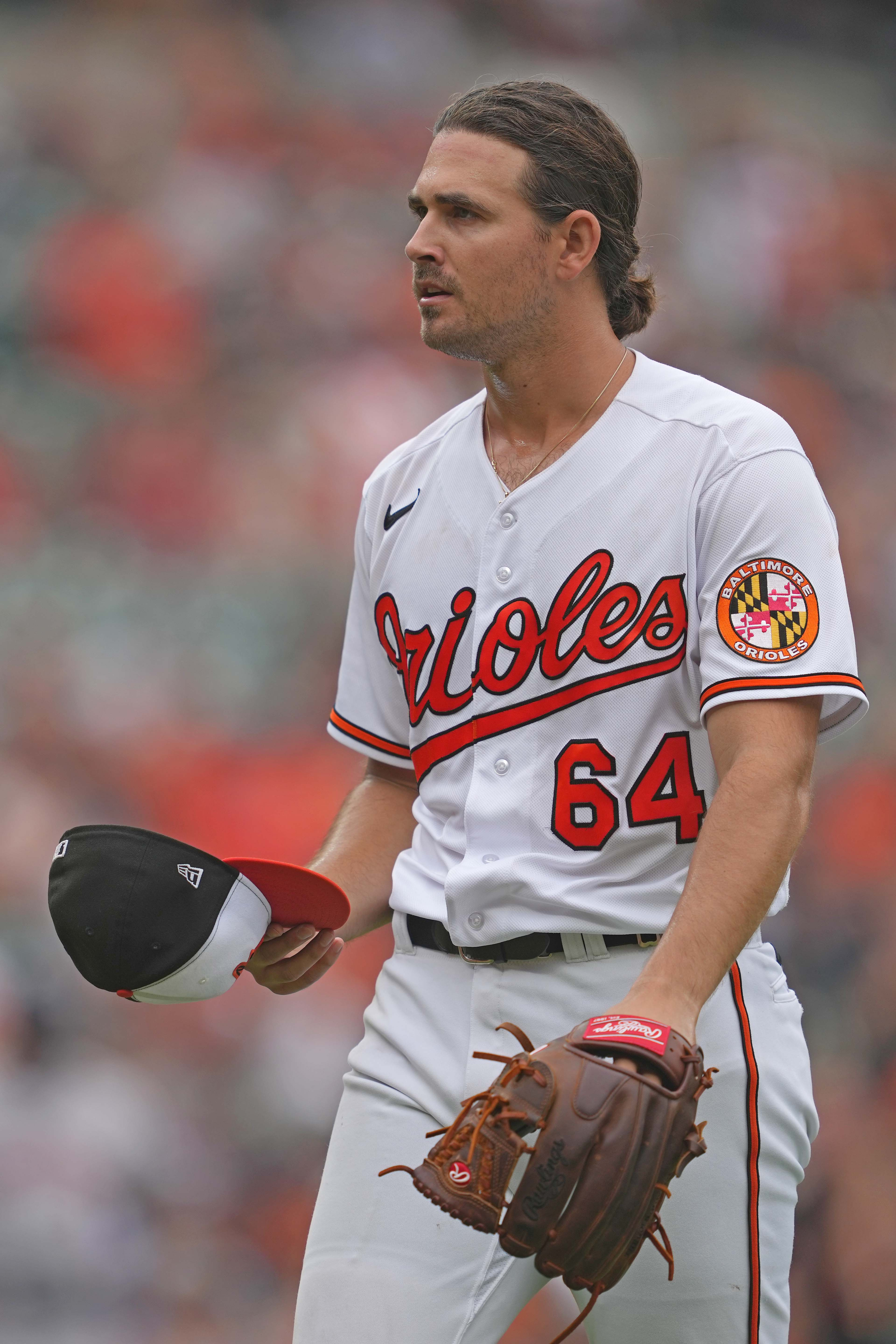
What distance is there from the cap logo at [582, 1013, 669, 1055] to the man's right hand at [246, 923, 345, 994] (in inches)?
22.1

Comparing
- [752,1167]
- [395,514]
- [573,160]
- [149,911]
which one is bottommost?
[752,1167]

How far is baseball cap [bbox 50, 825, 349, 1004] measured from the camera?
5.02 ft

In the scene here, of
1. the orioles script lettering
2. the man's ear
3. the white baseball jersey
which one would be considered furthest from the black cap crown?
the man's ear

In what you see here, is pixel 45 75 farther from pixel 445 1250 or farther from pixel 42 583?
pixel 445 1250

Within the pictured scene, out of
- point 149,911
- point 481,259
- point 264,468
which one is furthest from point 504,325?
point 264,468

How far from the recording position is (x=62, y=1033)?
132 inches

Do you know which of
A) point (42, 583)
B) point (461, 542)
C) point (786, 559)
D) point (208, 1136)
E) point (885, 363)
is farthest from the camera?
point (885, 363)

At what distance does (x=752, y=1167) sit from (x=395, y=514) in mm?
949

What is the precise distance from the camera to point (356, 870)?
1930 mm

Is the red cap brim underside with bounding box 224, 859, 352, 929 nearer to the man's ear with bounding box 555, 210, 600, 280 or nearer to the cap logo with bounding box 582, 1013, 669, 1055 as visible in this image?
the cap logo with bounding box 582, 1013, 669, 1055

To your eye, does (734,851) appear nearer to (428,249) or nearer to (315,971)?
(315,971)

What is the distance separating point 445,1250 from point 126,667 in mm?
2385

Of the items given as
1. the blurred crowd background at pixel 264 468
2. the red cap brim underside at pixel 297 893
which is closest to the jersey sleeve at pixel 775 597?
the red cap brim underside at pixel 297 893

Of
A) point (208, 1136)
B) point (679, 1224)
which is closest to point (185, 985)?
point (679, 1224)
